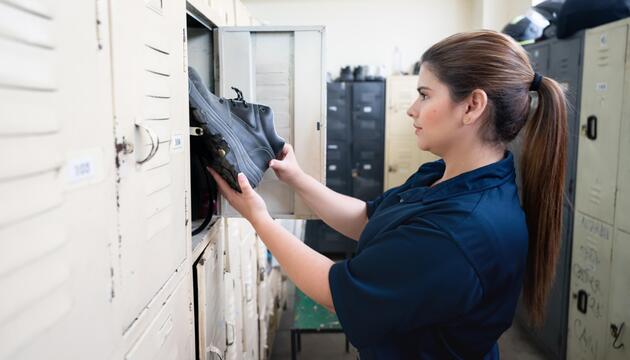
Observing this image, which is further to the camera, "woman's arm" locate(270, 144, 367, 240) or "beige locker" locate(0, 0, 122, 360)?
"woman's arm" locate(270, 144, 367, 240)

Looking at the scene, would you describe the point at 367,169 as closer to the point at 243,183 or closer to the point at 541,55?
the point at 541,55

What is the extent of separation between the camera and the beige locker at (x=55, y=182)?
0.45m

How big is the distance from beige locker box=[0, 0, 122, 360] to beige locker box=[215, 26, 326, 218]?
0.77 meters

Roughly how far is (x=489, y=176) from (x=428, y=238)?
0.23m

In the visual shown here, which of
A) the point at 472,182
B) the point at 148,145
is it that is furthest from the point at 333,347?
the point at 148,145

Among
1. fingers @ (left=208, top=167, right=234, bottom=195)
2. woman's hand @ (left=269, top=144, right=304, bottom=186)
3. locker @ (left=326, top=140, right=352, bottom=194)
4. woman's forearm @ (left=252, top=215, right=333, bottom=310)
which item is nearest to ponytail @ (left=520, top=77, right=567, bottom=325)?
woman's forearm @ (left=252, top=215, right=333, bottom=310)

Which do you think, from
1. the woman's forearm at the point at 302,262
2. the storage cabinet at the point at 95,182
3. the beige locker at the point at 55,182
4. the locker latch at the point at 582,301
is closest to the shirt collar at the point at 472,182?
the woman's forearm at the point at 302,262

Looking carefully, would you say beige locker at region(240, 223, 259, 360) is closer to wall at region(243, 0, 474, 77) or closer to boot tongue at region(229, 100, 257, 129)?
boot tongue at region(229, 100, 257, 129)

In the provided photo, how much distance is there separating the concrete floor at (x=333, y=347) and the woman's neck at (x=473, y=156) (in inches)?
86.9

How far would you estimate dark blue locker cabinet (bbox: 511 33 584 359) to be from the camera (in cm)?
248

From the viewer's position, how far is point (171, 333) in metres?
0.98

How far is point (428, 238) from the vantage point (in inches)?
36.2

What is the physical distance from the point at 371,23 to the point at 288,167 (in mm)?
4219

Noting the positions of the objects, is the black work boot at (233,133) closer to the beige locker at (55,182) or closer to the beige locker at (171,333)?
the beige locker at (171,333)
